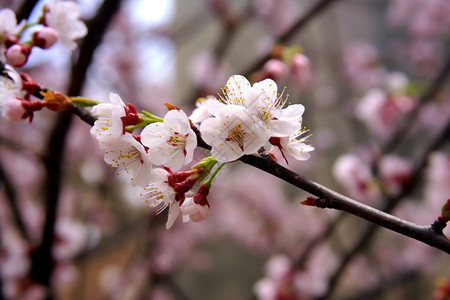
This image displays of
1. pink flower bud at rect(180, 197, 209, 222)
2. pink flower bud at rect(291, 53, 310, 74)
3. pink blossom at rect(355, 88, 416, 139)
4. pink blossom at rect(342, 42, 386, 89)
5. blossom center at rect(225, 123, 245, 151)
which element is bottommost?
pink flower bud at rect(180, 197, 209, 222)

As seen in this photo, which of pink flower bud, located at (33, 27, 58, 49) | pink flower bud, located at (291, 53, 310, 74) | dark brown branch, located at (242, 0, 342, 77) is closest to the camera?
pink flower bud, located at (33, 27, 58, 49)

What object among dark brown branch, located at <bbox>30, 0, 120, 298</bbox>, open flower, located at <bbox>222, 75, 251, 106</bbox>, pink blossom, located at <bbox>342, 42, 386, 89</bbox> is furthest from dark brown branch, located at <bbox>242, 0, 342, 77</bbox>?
pink blossom, located at <bbox>342, 42, 386, 89</bbox>

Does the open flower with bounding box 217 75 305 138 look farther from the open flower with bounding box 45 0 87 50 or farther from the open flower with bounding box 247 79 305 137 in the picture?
the open flower with bounding box 45 0 87 50

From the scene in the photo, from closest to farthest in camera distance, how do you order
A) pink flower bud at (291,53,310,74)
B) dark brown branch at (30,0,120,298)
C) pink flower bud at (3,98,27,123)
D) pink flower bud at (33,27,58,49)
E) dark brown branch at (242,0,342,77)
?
pink flower bud at (3,98,27,123), pink flower bud at (33,27,58,49), pink flower bud at (291,53,310,74), dark brown branch at (30,0,120,298), dark brown branch at (242,0,342,77)

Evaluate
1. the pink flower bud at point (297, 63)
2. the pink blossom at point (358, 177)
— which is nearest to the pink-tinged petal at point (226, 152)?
the pink flower bud at point (297, 63)

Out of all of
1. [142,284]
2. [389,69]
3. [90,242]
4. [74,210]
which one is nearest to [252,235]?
[142,284]

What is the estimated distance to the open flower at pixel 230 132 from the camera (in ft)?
1.39

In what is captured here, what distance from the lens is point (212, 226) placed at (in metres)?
3.03

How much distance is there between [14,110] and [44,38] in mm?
181

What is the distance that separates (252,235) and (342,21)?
81.1 inches

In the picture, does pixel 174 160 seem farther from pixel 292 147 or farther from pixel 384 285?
pixel 384 285

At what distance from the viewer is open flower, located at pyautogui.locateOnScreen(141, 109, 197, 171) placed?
1.48 ft

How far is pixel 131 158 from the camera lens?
510mm

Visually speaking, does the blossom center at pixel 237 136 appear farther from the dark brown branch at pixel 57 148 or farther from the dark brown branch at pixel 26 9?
the dark brown branch at pixel 57 148
